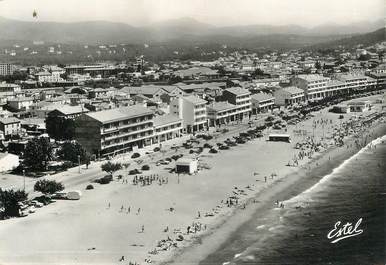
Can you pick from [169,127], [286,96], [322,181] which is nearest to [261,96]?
[286,96]

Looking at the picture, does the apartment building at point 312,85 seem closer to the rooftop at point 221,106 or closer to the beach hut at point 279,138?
the rooftop at point 221,106

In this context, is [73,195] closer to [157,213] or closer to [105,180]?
[105,180]

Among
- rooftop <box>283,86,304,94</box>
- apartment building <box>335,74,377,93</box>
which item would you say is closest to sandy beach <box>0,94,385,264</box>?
rooftop <box>283,86,304,94</box>

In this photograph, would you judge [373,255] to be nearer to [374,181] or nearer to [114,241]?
[114,241]

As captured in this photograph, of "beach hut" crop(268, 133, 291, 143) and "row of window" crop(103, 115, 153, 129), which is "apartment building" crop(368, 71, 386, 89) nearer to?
"beach hut" crop(268, 133, 291, 143)

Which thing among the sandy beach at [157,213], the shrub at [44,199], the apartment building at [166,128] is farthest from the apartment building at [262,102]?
the shrub at [44,199]
